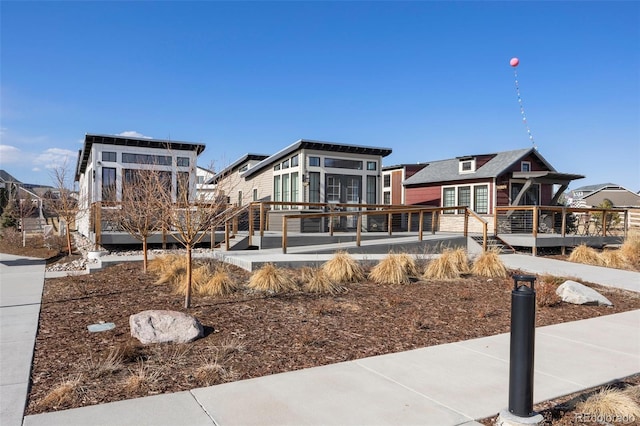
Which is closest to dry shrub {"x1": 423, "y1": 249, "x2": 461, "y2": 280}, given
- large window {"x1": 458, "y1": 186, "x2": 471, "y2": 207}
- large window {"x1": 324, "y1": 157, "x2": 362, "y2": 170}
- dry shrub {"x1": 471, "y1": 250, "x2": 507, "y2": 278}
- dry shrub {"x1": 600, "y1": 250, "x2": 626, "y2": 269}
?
dry shrub {"x1": 471, "y1": 250, "x2": 507, "y2": 278}

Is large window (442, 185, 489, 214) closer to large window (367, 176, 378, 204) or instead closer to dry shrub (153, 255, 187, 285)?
large window (367, 176, 378, 204)

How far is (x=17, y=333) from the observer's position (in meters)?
5.30

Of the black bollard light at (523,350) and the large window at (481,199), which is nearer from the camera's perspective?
the black bollard light at (523,350)

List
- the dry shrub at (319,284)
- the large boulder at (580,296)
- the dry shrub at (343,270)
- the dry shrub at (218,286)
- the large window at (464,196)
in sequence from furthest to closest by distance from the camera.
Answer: the large window at (464,196)
the dry shrub at (343,270)
the dry shrub at (319,284)
the large boulder at (580,296)
the dry shrub at (218,286)

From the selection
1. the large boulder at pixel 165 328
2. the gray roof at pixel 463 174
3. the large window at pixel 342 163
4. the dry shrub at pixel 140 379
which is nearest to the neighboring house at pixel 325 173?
the large window at pixel 342 163

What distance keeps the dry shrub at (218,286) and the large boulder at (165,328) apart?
200cm

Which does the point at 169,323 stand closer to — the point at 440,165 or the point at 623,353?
the point at 623,353

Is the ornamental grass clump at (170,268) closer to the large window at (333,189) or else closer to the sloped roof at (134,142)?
the large window at (333,189)

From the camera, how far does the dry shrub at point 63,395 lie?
3383mm

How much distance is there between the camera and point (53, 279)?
9320 mm

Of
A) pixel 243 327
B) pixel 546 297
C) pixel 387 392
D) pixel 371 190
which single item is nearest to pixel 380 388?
pixel 387 392

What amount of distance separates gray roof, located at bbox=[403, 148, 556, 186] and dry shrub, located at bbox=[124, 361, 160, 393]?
754 inches

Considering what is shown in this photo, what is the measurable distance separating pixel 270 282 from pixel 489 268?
16.7 ft

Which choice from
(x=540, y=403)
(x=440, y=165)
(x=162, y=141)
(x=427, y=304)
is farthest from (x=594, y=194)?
(x=540, y=403)
